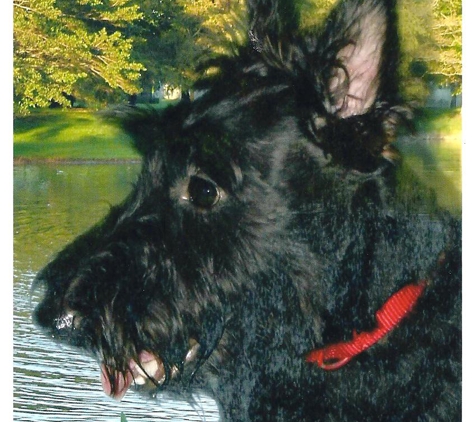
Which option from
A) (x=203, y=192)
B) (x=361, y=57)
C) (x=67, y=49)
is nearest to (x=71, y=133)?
(x=67, y=49)

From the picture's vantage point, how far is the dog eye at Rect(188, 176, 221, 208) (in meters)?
2.58

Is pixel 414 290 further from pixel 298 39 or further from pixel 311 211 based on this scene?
pixel 298 39

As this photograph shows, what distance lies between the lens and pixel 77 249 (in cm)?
267

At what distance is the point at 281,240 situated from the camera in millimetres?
2652

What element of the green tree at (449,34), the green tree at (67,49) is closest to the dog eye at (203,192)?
the green tree at (67,49)

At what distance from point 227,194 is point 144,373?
72 centimetres

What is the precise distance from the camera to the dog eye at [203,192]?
8.47 feet

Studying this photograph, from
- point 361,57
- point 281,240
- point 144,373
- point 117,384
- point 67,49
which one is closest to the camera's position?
point 361,57

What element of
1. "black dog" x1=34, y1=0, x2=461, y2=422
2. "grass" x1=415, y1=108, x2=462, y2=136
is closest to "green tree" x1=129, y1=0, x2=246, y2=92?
"black dog" x1=34, y1=0, x2=461, y2=422

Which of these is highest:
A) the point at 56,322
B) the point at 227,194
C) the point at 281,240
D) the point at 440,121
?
the point at 440,121

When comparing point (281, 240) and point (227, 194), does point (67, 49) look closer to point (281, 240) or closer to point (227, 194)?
point (227, 194)

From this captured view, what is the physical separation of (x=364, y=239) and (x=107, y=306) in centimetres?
86

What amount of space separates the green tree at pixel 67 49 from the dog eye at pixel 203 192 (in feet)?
2.42

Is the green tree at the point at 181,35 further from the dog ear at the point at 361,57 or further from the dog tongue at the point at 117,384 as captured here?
the dog tongue at the point at 117,384
